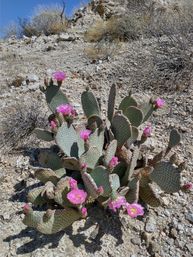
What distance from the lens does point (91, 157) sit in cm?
308

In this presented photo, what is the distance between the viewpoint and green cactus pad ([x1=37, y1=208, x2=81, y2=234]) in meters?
2.80

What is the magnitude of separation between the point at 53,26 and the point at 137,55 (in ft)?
17.9

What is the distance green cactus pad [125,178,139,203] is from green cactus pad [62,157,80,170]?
442 mm

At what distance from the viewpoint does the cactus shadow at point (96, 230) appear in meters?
2.96

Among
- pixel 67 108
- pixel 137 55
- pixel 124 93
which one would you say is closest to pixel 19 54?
pixel 137 55

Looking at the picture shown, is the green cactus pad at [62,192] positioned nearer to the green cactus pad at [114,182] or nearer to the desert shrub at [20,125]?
the green cactus pad at [114,182]

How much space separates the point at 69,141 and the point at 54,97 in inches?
25.8

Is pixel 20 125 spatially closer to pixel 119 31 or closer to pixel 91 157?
pixel 91 157

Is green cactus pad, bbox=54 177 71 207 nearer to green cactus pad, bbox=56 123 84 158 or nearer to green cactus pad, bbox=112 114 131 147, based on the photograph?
green cactus pad, bbox=56 123 84 158

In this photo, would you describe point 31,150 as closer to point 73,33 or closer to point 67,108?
point 67,108

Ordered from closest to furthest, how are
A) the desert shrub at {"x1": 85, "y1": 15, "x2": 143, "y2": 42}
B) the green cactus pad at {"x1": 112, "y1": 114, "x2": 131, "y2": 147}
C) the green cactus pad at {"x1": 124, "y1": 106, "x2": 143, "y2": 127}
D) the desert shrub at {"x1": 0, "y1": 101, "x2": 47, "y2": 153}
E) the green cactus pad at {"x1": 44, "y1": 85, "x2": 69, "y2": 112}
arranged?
the green cactus pad at {"x1": 112, "y1": 114, "x2": 131, "y2": 147}, the green cactus pad at {"x1": 124, "y1": 106, "x2": 143, "y2": 127}, the green cactus pad at {"x1": 44, "y1": 85, "x2": 69, "y2": 112}, the desert shrub at {"x1": 0, "y1": 101, "x2": 47, "y2": 153}, the desert shrub at {"x1": 85, "y1": 15, "x2": 143, "y2": 42}

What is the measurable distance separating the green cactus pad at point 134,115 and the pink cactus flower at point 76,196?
97 centimetres

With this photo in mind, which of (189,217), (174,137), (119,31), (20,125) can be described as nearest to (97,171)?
(174,137)

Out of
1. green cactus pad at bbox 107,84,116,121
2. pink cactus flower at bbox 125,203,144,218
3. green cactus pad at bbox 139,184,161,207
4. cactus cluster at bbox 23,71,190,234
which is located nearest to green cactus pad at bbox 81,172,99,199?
cactus cluster at bbox 23,71,190,234
